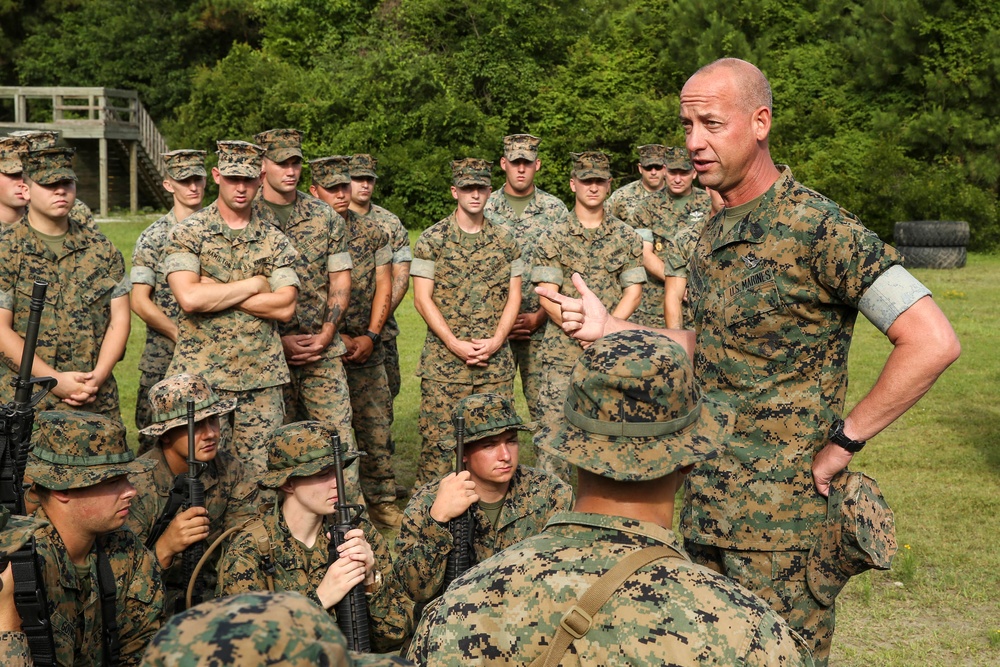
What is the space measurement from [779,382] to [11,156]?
543cm

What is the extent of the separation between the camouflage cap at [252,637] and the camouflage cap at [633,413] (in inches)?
38.8

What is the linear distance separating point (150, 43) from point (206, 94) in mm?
7580

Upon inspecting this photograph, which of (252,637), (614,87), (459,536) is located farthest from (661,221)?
(614,87)

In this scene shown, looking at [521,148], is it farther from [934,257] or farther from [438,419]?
[934,257]

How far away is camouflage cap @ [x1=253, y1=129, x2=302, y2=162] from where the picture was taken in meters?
7.41

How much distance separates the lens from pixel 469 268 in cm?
805

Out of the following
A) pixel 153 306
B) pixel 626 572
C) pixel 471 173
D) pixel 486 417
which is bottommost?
pixel 153 306

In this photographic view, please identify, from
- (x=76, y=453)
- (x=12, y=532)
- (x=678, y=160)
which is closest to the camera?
(x=12, y=532)

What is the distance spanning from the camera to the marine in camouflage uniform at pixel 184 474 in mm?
5172

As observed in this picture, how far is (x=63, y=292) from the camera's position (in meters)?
6.54

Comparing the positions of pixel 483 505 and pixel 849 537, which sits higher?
pixel 849 537

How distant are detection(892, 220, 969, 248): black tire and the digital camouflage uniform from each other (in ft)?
63.3

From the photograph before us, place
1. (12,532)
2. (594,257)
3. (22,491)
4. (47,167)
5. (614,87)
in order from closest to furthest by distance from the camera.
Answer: (12,532)
(22,491)
(47,167)
(594,257)
(614,87)

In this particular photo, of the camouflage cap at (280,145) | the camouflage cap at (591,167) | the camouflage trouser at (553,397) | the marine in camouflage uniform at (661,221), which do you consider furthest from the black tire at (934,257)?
the camouflage cap at (280,145)
